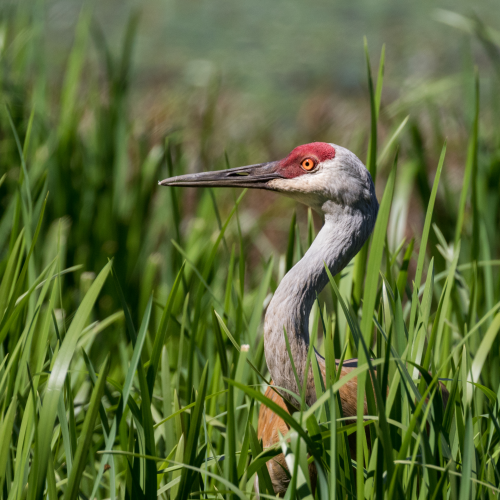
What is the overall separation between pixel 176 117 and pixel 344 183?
2.62m

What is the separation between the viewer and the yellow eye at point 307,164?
1426 millimetres

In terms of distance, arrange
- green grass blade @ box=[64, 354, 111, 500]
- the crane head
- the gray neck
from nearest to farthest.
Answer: green grass blade @ box=[64, 354, 111, 500]
the gray neck
the crane head

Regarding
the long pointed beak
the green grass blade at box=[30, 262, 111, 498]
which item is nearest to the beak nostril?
the long pointed beak

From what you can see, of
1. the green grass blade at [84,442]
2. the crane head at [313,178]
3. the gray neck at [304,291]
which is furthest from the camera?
the crane head at [313,178]

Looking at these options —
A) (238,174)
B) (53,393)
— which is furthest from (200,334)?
(53,393)

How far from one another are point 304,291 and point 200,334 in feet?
1.89

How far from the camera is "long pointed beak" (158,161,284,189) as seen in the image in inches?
56.8

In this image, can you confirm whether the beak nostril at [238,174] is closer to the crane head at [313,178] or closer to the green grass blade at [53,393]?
the crane head at [313,178]

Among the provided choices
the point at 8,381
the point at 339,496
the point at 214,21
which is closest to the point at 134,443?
the point at 8,381

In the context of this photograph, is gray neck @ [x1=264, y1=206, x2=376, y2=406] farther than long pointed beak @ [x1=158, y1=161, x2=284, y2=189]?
No

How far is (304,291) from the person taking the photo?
131 cm

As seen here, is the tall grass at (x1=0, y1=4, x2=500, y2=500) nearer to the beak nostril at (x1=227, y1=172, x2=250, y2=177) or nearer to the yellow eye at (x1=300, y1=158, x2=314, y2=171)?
the beak nostril at (x1=227, y1=172, x2=250, y2=177)

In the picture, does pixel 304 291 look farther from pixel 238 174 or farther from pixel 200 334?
pixel 200 334

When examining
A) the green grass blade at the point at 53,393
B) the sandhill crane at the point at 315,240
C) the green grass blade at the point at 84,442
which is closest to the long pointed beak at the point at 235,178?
the sandhill crane at the point at 315,240
